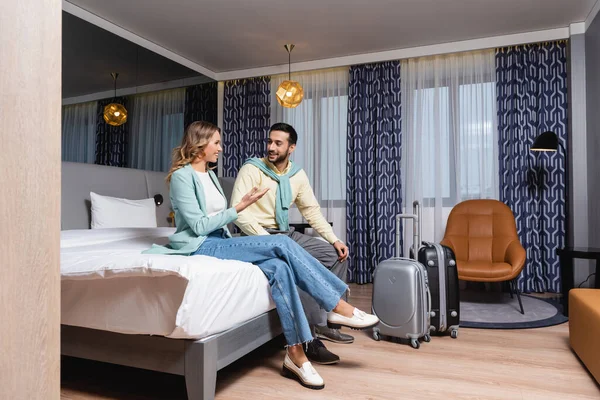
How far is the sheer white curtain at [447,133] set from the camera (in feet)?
14.5

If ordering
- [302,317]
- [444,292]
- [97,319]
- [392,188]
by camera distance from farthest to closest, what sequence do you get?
1. [392,188]
2. [444,292]
3. [302,317]
4. [97,319]

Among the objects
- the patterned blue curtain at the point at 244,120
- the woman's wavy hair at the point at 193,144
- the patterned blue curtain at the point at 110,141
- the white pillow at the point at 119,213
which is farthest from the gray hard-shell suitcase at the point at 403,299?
the patterned blue curtain at the point at 244,120

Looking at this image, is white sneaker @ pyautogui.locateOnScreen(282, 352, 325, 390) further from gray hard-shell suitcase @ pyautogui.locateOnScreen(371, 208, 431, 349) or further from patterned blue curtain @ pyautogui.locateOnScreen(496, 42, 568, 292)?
patterned blue curtain @ pyautogui.locateOnScreen(496, 42, 568, 292)

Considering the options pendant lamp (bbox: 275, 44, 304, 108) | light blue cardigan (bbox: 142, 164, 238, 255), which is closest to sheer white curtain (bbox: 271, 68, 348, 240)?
pendant lamp (bbox: 275, 44, 304, 108)

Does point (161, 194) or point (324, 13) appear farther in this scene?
point (161, 194)

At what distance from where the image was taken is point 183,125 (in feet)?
15.7

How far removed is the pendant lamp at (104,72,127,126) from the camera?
3.88m

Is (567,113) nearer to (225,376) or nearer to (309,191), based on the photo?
(309,191)

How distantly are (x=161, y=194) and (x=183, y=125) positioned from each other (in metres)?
0.97

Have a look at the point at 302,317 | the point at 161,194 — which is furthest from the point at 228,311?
the point at 161,194

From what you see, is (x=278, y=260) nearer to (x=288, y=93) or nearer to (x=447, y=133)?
(x=288, y=93)

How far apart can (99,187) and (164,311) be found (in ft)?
6.99

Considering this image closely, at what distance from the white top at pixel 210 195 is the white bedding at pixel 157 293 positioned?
0.42 metres

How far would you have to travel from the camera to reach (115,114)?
3963mm
